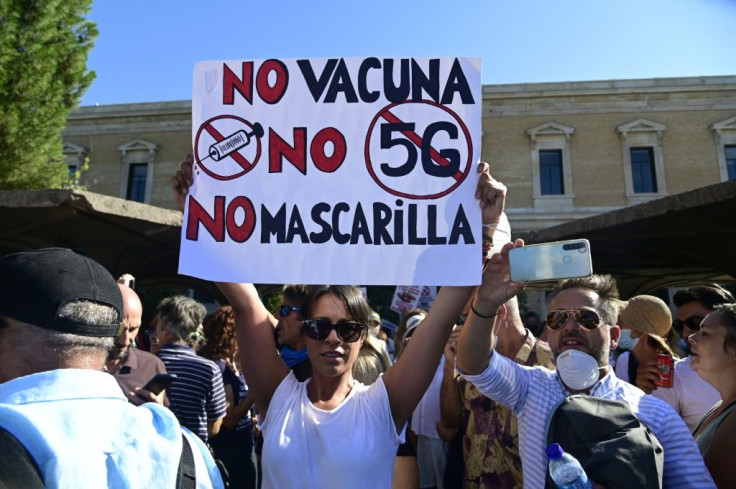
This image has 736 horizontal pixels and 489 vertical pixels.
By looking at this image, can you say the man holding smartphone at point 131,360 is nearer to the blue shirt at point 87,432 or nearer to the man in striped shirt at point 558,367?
the blue shirt at point 87,432

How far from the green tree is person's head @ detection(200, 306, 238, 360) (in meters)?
8.49

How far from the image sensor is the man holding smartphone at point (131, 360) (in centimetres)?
248

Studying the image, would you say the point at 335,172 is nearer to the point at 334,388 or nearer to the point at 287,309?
the point at 334,388

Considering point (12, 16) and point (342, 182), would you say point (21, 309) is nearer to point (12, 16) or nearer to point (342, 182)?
point (342, 182)

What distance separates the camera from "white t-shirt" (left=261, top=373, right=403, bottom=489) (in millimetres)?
1763

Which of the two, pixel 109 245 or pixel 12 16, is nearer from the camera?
pixel 109 245

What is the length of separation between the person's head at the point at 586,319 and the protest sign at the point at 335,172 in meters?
0.45

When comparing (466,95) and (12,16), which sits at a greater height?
(12,16)

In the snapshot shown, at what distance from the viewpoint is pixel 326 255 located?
1972mm

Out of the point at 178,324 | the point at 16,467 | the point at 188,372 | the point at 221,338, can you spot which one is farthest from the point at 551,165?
the point at 16,467

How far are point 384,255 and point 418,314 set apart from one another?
2639 mm

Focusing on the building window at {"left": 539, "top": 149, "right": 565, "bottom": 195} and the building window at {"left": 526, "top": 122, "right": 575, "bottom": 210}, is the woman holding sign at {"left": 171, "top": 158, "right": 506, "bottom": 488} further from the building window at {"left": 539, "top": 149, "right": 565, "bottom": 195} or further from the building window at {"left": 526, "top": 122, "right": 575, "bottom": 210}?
the building window at {"left": 539, "top": 149, "right": 565, "bottom": 195}

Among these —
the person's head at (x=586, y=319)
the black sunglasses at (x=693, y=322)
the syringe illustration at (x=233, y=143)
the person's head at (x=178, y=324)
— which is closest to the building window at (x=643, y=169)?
the black sunglasses at (x=693, y=322)

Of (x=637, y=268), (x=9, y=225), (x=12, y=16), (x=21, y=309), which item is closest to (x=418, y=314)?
(x=21, y=309)
